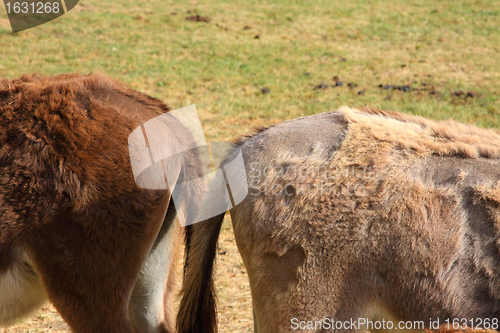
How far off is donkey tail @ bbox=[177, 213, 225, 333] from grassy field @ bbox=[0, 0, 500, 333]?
1.76 meters

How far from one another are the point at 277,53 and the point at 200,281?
7083 mm

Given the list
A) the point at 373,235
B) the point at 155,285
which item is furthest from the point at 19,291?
the point at 373,235

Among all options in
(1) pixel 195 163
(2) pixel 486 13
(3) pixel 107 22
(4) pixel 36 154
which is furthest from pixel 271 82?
(2) pixel 486 13

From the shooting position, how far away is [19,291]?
2.27 meters

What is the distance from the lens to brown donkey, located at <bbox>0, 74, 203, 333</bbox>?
216 centimetres

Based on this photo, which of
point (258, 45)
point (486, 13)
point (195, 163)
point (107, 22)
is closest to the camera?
point (195, 163)

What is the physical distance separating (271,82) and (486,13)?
674 centimetres

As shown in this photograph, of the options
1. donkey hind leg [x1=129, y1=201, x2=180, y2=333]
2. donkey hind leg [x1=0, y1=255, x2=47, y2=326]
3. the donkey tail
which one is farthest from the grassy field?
donkey hind leg [x1=0, y1=255, x2=47, y2=326]

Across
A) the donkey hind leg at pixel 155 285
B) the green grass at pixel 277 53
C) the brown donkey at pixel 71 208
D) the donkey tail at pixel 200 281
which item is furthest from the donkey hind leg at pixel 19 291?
the green grass at pixel 277 53

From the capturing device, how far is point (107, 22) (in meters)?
9.74

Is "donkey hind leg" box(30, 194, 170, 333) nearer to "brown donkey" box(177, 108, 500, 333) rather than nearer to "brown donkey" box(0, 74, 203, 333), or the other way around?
"brown donkey" box(0, 74, 203, 333)

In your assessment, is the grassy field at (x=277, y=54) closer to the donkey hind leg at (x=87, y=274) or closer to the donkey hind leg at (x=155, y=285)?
Answer: the donkey hind leg at (x=155, y=285)

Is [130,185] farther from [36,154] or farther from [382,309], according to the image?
[382,309]

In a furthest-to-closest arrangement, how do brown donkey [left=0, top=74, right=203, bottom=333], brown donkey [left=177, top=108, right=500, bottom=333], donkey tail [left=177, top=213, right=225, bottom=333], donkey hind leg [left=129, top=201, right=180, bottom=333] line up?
donkey hind leg [left=129, top=201, right=180, bottom=333]
donkey tail [left=177, top=213, right=225, bottom=333]
brown donkey [left=0, top=74, right=203, bottom=333]
brown donkey [left=177, top=108, right=500, bottom=333]
